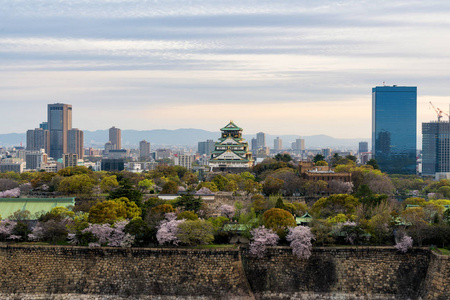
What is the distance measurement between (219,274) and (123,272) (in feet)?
21.1

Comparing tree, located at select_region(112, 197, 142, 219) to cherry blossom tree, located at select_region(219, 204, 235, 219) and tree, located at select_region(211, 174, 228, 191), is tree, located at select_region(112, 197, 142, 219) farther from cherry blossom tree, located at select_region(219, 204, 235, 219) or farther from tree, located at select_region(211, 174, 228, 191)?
tree, located at select_region(211, 174, 228, 191)

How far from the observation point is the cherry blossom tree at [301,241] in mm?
47344

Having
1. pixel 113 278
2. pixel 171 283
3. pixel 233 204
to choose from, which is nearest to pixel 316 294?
pixel 171 283

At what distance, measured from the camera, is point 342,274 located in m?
46.7

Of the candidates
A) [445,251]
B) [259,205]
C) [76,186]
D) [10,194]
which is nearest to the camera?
[445,251]

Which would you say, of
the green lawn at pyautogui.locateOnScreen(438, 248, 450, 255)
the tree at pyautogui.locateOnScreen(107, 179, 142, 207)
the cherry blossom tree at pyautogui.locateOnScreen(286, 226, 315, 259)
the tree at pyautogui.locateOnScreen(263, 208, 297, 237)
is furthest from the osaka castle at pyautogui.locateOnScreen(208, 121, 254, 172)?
the green lawn at pyautogui.locateOnScreen(438, 248, 450, 255)

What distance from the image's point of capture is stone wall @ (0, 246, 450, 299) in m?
46.3

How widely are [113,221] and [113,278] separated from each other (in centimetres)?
538

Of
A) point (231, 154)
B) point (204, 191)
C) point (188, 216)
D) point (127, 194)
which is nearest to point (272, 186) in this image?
point (204, 191)

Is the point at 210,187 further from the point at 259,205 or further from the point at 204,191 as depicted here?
the point at 259,205

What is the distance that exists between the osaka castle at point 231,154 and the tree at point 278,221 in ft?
190

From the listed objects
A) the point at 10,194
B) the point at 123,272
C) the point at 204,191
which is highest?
the point at 204,191

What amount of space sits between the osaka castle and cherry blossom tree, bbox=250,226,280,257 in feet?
198

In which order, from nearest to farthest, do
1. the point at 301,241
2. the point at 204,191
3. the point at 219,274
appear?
the point at 219,274 → the point at 301,241 → the point at 204,191
